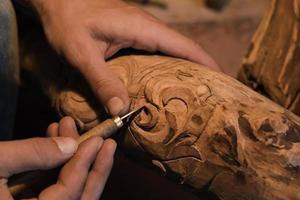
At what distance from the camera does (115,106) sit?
3.27 feet

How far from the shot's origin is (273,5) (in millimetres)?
1484

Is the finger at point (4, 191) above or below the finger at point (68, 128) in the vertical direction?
below

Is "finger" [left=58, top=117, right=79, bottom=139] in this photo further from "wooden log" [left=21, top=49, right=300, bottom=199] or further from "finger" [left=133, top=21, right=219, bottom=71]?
"finger" [left=133, top=21, right=219, bottom=71]

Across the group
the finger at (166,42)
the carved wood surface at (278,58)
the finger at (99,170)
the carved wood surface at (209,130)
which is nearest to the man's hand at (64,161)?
the finger at (99,170)

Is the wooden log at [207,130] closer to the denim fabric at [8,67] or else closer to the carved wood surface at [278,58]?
the denim fabric at [8,67]

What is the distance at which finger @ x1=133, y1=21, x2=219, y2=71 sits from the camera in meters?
1.15

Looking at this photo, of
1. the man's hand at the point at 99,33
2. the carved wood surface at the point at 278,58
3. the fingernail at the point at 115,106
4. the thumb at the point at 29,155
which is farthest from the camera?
the carved wood surface at the point at 278,58

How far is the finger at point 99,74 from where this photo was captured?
39.8 inches

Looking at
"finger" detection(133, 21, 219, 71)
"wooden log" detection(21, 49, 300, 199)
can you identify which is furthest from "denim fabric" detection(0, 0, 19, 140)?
"finger" detection(133, 21, 219, 71)

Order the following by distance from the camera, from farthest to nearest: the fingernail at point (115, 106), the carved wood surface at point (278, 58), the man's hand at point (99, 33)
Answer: the carved wood surface at point (278, 58), the man's hand at point (99, 33), the fingernail at point (115, 106)

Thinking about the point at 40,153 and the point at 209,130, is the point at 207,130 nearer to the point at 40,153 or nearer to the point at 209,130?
the point at 209,130

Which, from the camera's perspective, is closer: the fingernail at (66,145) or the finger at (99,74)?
the fingernail at (66,145)

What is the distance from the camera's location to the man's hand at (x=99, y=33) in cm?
111

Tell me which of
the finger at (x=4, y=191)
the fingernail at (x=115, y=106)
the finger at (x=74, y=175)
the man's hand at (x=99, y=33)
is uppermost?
the man's hand at (x=99, y=33)
